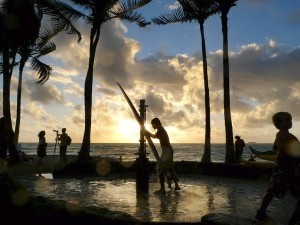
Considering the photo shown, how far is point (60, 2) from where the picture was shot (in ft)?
60.1

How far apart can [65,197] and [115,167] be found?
282 inches

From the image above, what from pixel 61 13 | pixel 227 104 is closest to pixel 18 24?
pixel 61 13

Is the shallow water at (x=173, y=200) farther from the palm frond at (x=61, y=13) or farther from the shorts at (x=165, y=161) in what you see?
the palm frond at (x=61, y=13)

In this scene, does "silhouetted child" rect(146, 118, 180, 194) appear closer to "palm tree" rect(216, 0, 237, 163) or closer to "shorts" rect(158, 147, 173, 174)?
"shorts" rect(158, 147, 173, 174)

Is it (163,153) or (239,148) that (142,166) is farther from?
(239,148)

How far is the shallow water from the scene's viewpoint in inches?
274

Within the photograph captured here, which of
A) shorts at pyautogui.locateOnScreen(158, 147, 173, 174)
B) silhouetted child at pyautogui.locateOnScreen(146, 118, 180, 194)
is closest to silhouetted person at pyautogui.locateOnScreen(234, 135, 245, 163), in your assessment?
silhouetted child at pyautogui.locateOnScreen(146, 118, 180, 194)

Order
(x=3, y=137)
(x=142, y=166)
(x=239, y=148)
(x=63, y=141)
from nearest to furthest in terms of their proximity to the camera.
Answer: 1. (x=142, y=166)
2. (x=3, y=137)
3. (x=63, y=141)
4. (x=239, y=148)

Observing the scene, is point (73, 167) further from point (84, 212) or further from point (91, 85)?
point (84, 212)

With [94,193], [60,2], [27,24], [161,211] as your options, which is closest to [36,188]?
[94,193]

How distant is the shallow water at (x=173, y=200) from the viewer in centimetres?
696

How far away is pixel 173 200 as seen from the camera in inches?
337

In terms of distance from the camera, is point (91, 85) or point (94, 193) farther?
point (91, 85)

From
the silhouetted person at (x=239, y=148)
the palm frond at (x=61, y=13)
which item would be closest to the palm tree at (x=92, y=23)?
the palm frond at (x=61, y=13)
